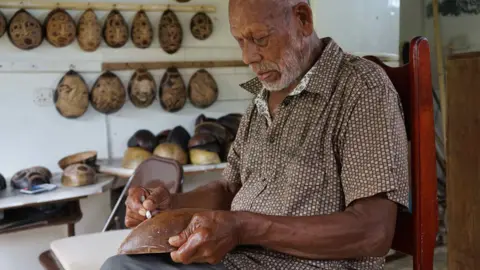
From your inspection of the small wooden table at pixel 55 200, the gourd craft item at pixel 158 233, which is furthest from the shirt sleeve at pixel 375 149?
the small wooden table at pixel 55 200

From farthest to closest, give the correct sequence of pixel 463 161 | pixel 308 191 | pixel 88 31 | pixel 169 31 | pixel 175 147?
pixel 169 31 < pixel 88 31 < pixel 175 147 < pixel 463 161 < pixel 308 191

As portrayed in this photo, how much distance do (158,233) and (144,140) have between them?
85.0 inches

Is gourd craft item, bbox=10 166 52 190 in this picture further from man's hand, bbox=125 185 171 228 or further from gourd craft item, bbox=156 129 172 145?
man's hand, bbox=125 185 171 228

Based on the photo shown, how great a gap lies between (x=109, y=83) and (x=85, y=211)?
841 millimetres

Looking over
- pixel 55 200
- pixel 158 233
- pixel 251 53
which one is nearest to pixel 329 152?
pixel 251 53

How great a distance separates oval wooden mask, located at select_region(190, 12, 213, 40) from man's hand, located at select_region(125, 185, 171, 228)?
2.39 m

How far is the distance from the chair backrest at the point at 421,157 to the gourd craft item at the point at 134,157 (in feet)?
6.68

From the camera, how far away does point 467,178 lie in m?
1.56

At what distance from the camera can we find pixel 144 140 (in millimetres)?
3260

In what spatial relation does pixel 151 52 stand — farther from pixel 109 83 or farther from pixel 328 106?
pixel 328 106

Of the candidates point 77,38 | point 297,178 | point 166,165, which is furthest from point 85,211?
point 297,178

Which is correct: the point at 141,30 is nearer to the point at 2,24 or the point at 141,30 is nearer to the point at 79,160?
the point at 2,24

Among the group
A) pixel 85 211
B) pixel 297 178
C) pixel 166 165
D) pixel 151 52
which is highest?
pixel 151 52

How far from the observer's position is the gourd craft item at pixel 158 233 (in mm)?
1135
